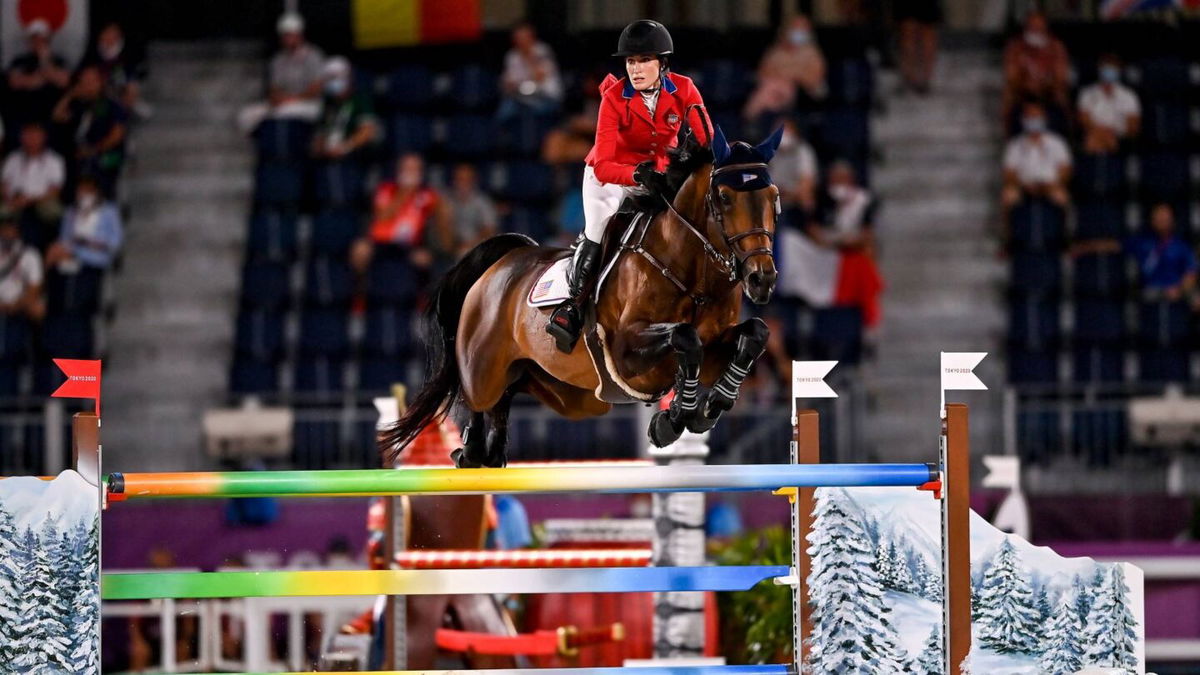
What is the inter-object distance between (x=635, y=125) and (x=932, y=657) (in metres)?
1.72

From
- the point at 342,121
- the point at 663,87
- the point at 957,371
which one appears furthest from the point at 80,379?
the point at 342,121

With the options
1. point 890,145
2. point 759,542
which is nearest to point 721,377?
point 759,542

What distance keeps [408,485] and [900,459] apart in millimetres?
6703

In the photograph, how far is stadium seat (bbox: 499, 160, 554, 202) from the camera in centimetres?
1067

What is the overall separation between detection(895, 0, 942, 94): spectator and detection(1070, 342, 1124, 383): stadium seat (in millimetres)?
2602

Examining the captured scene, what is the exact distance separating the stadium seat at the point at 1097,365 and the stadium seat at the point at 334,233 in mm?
4640

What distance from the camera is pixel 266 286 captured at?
34.3ft

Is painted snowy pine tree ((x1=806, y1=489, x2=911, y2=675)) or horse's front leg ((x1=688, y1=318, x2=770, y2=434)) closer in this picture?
painted snowy pine tree ((x1=806, y1=489, x2=911, y2=675))

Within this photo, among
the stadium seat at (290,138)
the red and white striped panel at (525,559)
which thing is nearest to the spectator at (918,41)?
the stadium seat at (290,138)

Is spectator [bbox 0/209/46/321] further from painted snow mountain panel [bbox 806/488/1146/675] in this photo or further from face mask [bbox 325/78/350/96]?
painted snow mountain panel [bbox 806/488/1146/675]

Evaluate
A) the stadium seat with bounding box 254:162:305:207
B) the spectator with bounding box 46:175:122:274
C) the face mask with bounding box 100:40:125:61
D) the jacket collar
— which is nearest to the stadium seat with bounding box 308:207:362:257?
the stadium seat with bounding box 254:162:305:207

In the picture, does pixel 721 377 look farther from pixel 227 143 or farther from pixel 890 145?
pixel 227 143

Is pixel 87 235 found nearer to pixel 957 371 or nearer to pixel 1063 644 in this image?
pixel 957 371

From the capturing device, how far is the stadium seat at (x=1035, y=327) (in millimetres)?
10188
